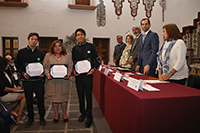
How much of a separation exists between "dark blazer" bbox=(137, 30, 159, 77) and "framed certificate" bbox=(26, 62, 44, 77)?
5.58 ft

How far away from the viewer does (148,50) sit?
8.21 ft

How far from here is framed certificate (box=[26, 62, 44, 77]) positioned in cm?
240

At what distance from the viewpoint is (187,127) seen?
1.18 meters

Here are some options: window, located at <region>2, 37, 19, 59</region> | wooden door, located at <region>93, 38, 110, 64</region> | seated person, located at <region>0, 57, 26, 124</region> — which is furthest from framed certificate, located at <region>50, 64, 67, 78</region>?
window, located at <region>2, 37, 19, 59</region>

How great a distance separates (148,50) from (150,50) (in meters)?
0.04

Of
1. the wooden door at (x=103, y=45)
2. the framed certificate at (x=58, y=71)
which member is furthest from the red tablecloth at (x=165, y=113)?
the wooden door at (x=103, y=45)

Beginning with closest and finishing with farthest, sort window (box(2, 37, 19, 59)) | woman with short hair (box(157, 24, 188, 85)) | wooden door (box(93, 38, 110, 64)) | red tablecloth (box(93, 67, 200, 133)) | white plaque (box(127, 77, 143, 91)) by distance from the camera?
red tablecloth (box(93, 67, 200, 133)) < white plaque (box(127, 77, 143, 91)) < woman with short hair (box(157, 24, 188, 85)) < window (box(2, 37, 19, 59)) < wooden door (box(93, 38, 110, 64))

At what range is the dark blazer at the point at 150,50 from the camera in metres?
2.37

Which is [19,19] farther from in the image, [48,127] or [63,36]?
[48,127]

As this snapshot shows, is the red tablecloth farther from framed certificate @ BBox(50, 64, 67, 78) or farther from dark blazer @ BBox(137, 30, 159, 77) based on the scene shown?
framed certificate @ BBox(50, 64, 67, 78)

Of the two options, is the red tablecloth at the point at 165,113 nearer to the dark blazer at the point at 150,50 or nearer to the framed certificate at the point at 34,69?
the dark blazer at the point at 150,50

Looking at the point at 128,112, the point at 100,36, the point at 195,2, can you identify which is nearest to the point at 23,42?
the point at 100,36

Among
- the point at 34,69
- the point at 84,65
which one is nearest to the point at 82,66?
the point at 84,65

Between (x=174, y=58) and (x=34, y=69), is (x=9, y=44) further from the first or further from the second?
(x=174, y=58)
